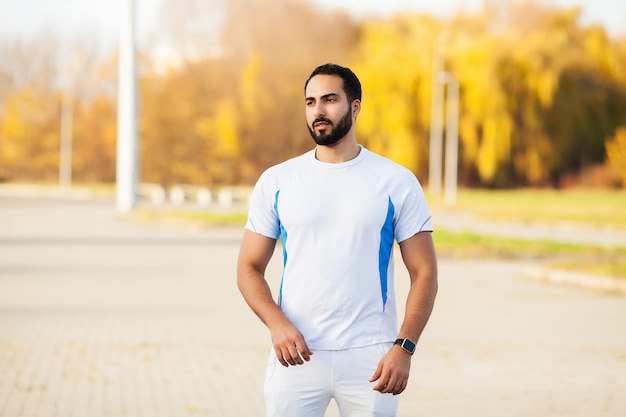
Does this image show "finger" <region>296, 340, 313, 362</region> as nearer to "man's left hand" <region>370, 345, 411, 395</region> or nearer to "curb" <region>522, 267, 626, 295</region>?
"man's left hand" <region>370, 345, 411, 395</region>

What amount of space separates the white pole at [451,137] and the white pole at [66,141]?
28.7 meters

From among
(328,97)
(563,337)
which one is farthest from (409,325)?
(563,337)

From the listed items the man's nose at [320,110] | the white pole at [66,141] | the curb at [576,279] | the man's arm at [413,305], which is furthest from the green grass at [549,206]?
the man's nose at [320,110]

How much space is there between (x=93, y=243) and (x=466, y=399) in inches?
697

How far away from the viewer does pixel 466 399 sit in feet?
26.3

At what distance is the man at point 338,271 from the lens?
3707 millimetres

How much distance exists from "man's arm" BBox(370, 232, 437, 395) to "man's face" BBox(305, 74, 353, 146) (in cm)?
45

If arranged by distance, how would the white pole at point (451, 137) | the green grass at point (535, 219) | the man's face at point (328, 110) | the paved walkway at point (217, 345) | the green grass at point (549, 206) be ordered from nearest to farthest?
1. the man's face at point (328, 110)
2. the paved walkway at point (217, 345)
3. the green grass at point (535, 219)
4. the green grass at point (549, 206)
5. the white pole at point (451, 137)

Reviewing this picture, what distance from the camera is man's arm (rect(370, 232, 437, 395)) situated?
146 inches

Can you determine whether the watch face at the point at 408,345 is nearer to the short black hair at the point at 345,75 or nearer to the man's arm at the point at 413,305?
the man's arm at the point at 413,305

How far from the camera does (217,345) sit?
34.3 feet

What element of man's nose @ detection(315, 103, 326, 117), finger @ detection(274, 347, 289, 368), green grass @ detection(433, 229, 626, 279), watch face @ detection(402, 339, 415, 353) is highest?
man's nose @ detection(315, 103, 326, 117)

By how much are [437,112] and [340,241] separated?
50.2 metres

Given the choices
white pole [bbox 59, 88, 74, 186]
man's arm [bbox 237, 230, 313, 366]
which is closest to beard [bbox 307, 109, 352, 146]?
man's arm [bbox 237, 230, 313, 366]
